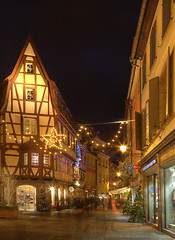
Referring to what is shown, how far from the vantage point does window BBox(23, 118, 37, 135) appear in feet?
117

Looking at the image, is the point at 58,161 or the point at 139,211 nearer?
the point at 139,211

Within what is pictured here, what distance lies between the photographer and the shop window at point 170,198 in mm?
12958

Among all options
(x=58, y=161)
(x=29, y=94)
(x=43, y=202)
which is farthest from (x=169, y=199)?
(x=58, y=161)

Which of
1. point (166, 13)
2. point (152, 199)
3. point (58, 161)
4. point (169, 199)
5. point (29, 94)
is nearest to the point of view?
point (166, 13)

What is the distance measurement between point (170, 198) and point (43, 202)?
2277cm

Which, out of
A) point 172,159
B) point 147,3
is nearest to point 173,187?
point 172,159

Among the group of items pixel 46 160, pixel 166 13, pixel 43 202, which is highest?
pixel 166 13

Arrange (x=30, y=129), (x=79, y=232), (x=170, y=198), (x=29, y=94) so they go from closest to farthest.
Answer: (x=170, y=198) < (x=79, y=232) < (x=30, y=129) < (x=29, y=94)

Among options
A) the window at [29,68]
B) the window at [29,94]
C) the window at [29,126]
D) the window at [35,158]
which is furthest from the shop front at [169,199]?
the window at [29,68]

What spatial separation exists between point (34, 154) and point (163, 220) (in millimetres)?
22560

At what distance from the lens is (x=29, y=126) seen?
3588 centimetres

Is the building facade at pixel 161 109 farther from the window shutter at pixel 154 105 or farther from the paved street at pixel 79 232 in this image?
the paved street at pixel 79 232

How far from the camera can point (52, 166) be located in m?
36.2

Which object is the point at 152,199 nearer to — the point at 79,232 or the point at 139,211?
the point at 139,211
